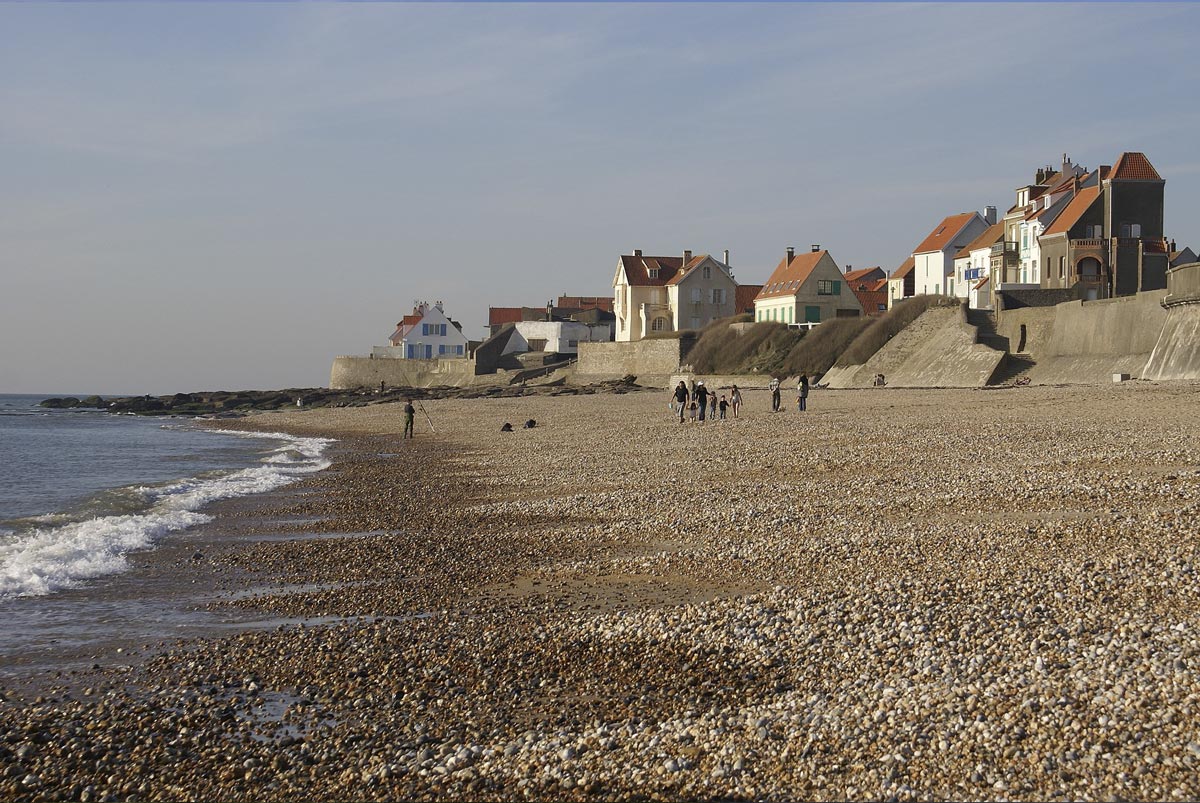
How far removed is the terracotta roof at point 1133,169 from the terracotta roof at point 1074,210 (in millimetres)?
1126

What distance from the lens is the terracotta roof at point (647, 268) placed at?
75.7 metres

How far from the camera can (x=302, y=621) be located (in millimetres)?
10242

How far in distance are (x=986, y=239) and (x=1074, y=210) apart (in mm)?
9096

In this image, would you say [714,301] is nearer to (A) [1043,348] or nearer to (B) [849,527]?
(A) [1043,348]

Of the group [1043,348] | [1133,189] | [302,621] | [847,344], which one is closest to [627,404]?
[847,344]

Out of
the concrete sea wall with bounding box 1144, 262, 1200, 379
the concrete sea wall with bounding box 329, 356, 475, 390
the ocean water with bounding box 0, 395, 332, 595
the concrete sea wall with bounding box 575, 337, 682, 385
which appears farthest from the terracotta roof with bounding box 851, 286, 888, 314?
the ocean water with bounding box 0, 395, 332, 595

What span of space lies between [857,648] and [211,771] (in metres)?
4.35

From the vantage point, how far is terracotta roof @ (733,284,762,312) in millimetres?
76812

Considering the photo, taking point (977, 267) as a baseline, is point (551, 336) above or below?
below

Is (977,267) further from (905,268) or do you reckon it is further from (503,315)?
(503,315)

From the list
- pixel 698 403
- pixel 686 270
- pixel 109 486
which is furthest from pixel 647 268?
pixel 109 486

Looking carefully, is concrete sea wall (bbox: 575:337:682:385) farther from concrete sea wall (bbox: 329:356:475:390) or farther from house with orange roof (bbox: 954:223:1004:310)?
house with orange roof (bbox: 954:223:1004:310)

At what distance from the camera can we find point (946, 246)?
6259cm

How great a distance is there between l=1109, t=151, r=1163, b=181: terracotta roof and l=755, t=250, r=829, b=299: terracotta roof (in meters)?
19.6
